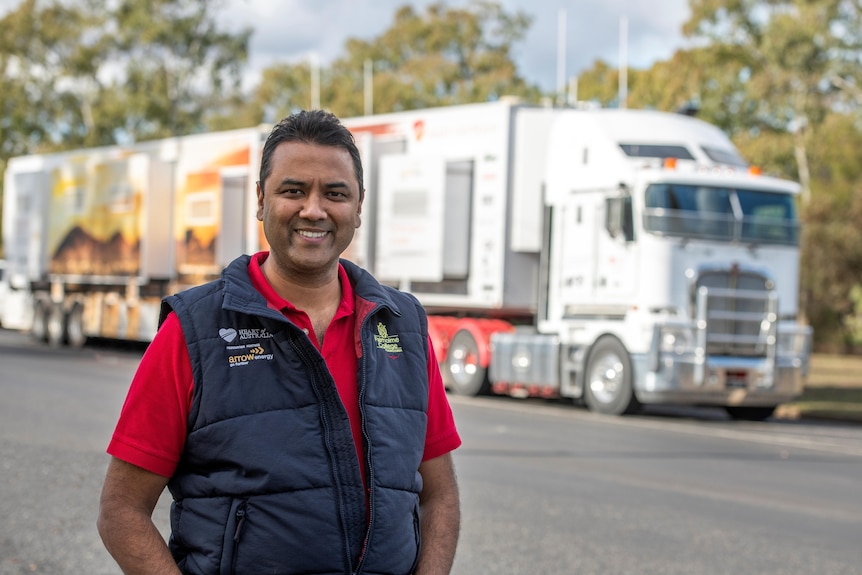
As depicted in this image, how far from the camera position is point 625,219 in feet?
59.3

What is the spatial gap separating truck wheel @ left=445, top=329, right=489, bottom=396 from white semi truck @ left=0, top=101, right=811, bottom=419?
3cm

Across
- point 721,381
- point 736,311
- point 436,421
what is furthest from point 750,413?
point 436,421

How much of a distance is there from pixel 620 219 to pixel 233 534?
15476 mm

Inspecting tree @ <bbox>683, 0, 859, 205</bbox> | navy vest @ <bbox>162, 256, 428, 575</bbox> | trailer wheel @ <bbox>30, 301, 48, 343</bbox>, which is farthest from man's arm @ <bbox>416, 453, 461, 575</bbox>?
tree @ <bbox>683, 0, 859, 205</bbox>

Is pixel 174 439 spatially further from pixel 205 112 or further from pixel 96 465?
pixel 205 112

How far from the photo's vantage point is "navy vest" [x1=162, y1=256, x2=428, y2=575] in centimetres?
296

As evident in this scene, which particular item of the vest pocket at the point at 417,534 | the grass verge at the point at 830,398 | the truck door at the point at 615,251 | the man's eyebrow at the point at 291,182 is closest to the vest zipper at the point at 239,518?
the vest pocket at the point at 417,534

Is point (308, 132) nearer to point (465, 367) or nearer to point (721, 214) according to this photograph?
point (721, 214)

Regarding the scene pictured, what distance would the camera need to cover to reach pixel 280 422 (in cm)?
300

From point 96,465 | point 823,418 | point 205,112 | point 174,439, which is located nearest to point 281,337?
point 174,439

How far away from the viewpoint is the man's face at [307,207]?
3.15 m

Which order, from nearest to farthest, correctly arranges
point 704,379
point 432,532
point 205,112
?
point 432,532, point 704,379, point 205,112

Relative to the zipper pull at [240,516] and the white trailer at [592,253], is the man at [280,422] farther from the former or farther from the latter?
the white trailer at [592,253]

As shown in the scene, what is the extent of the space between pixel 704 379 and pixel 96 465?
9.10 metres
